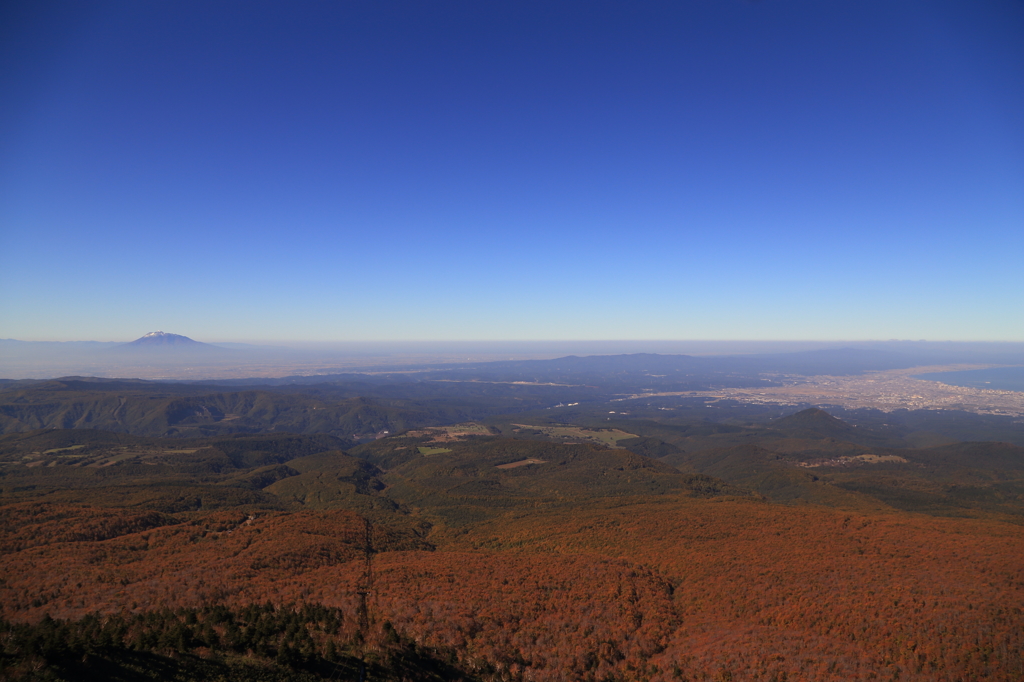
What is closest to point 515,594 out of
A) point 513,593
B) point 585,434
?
point 513,593

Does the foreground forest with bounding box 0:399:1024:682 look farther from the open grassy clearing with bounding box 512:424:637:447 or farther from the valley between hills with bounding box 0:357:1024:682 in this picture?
the open grassy clearing with bounding box 512:424:637:447

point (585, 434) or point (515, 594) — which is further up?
point (515, 594)

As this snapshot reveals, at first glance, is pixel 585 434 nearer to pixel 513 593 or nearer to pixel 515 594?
pixel 513 593

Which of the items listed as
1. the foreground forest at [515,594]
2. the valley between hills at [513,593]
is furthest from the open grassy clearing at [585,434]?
the foreground forest at [515,594]

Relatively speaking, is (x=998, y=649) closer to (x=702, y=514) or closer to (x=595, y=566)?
(x=595, y=566)

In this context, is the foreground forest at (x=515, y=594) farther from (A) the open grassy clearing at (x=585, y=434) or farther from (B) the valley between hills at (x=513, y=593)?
(A) the open grassy clearing at (x=585, y=434)

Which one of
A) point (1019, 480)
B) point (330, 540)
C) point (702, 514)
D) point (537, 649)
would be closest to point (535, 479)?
point (702, 514)

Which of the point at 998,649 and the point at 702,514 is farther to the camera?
the point at 702,514

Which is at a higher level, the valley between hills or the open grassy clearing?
the valley between hills

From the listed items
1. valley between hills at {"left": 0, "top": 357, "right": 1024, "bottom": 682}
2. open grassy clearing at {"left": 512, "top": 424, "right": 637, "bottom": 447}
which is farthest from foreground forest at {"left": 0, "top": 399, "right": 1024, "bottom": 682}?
open grassy clearing at {"left": 512, "top": 424, "right": 637, "bottom": 447}

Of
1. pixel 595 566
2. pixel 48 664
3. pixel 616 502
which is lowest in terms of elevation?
pixel 616 502

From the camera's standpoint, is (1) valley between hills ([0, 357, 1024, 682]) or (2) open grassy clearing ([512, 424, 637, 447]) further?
(2) open grassy clearing ([512, 424, 637, 447])
